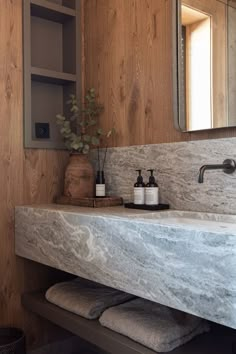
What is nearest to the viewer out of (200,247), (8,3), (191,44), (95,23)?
(200,247)

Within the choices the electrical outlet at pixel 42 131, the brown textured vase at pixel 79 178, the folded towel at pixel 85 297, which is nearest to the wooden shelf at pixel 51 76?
the electrical outlet at pixel 42 131

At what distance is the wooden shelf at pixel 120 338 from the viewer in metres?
1.17

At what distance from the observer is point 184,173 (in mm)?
1547

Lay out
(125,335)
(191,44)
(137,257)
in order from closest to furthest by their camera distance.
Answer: (137,257) → (125,335) → (191,44)

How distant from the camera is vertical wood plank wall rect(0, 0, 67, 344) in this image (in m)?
1.80

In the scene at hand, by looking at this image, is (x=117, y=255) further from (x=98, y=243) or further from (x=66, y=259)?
(x=66, y=259)

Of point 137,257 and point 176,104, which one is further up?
point 176,104

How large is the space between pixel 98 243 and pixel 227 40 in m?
0.93

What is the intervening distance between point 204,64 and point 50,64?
1.00 metres

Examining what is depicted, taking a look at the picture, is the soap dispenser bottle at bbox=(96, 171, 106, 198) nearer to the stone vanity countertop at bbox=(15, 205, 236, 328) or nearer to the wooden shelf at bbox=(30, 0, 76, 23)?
the stone vanity countertop at bbox=(15, 205, 236, 328)

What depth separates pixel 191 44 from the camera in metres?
1.52

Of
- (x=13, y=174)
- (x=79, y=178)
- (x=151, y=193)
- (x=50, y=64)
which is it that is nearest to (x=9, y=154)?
(x=13, y=174)

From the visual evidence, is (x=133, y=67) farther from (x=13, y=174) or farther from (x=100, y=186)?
(x=13, y=174)

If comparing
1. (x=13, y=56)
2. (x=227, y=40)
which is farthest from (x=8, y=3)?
(x=227, y=40)
